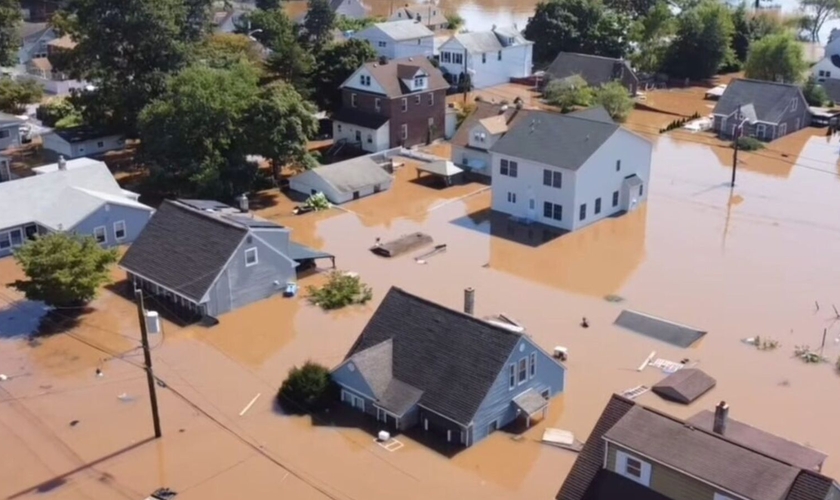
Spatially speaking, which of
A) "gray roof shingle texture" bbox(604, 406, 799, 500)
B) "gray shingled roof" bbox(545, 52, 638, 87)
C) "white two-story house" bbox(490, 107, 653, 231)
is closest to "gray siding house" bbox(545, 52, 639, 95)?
"gray shingled roof" bbox(545, 52, 638, 87)

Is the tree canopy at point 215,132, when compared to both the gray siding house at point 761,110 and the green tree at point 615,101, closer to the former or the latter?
the green tree at point 615,101

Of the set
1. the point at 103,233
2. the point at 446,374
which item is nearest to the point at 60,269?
the point at 103,233

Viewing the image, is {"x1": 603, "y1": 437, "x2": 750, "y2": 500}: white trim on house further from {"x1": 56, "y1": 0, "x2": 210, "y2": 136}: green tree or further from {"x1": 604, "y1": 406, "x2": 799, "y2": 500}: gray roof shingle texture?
{"x1": 56, "y1": 0, "x2": 210, "y2": 136}: green tree

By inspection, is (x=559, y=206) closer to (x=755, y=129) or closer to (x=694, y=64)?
(x=755, y=129)

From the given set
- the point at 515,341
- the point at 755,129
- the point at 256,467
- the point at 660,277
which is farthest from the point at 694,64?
the point at 256,467

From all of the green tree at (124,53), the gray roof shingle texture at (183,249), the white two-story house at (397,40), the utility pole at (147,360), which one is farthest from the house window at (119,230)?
the white two-story house at (397,40)
